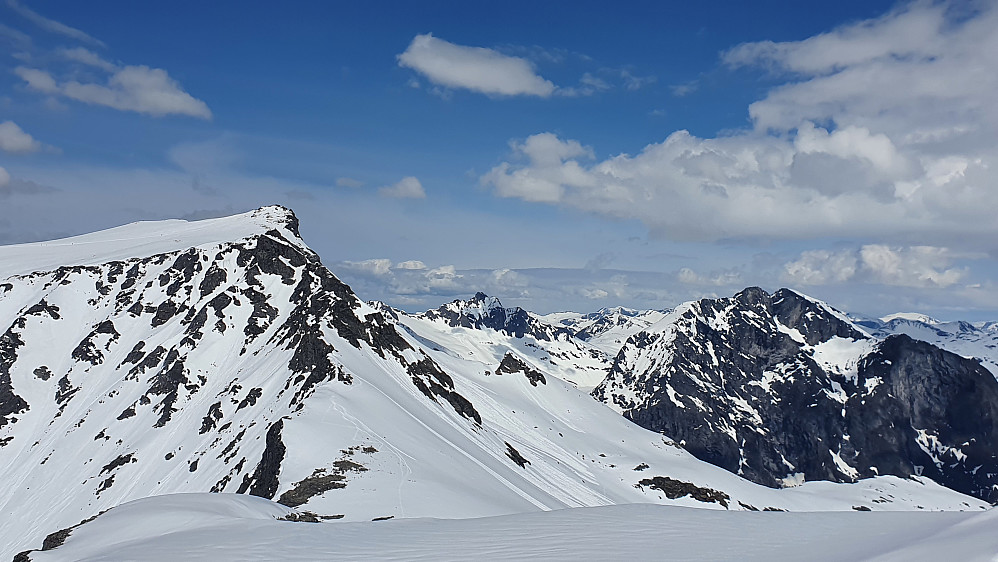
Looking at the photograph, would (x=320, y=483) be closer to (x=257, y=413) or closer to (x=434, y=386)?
(x=257, y=413)

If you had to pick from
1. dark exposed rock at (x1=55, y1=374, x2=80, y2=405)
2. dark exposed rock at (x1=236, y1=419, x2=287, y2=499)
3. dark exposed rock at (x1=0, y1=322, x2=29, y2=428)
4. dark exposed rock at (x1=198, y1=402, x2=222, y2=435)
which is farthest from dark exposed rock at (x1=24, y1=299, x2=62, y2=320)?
dark exposed rock at (x1=236, y1=419, x2=287, y2=499)

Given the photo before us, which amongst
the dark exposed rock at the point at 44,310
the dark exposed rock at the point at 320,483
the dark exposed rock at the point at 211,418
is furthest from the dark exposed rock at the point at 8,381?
the dark exposed rock at the point at 320,483

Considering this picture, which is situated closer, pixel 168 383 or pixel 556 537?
pixel 556 537

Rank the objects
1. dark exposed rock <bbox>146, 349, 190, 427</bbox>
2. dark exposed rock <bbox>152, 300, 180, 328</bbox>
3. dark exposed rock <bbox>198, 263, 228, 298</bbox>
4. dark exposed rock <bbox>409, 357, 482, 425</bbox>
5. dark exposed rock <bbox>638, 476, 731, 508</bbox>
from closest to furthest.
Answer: dark exposed rock <bbox>146, 349, 190, 427</bbox> → dark exposed rock <bbox>409, 357, 482, 425</bbox> → dark exposed rock <bbox>638, 476, 731, 508</bbox> → dark exposed rock <bbox>152, 300, 180, 328</bbox> → dark exposed rock <bbox>198, 263, 228, 298</bbox>

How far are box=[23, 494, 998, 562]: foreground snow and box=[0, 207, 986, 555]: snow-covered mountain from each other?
82.1 ft

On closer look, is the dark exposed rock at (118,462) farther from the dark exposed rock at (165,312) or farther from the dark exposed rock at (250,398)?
the dark exposed rock at (165,312)

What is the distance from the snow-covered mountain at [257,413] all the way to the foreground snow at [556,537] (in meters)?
25.0

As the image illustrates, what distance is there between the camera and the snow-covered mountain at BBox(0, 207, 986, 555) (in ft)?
240

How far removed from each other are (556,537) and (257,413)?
304 feet

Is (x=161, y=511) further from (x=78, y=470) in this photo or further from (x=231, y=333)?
(x=231, y=333)

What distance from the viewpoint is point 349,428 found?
79.1 meters

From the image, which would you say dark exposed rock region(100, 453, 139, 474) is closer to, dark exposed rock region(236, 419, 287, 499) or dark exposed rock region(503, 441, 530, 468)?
dark exposed rock region(236, 419, 287, 499)

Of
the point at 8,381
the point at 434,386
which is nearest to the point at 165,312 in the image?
the point at 8,381

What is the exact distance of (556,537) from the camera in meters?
21.1
